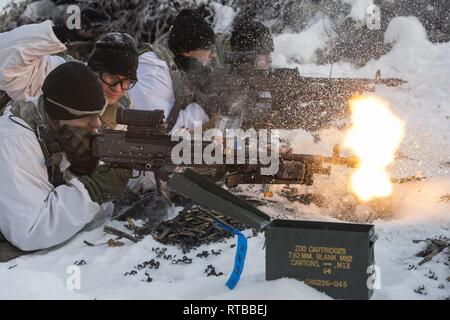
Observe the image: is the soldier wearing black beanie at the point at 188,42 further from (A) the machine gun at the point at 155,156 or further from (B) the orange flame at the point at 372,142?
(A) the machine gun at the point at 155,156

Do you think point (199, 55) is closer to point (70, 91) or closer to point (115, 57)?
point (115, 57)

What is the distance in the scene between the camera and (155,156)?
4543 millimetres

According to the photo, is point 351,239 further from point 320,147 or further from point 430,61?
point 430,61

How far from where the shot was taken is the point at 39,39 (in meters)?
5.14

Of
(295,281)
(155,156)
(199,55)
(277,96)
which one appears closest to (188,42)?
(199,55)

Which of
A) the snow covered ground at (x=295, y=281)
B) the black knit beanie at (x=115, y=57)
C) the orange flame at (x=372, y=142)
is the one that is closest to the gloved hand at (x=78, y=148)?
the snow covered ground at (x=295, y=281)

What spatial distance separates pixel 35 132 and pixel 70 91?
40cm

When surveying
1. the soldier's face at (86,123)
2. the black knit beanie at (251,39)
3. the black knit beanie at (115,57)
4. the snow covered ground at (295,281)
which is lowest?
the snow covered ground at (295,281)

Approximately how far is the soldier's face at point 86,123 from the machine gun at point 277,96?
238cm

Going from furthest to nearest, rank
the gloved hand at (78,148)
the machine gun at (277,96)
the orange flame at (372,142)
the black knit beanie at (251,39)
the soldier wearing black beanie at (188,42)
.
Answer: the black knit beanie at (251,39), the machine gun at (277,96), the soldier wearing black beanie at (188,42), the orange flame at (372,142), the gloved hand at (78,148)

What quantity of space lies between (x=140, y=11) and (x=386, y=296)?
8683mm

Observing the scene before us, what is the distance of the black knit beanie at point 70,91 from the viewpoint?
425 cm

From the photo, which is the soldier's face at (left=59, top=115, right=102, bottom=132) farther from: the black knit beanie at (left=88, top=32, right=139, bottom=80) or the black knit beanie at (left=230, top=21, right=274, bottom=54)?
the black knit beanie at (left=230, top=21, right=274, bottom=54)
